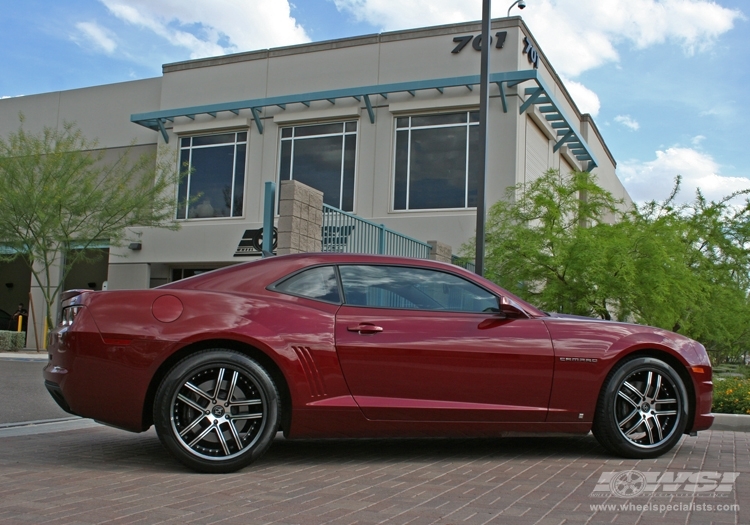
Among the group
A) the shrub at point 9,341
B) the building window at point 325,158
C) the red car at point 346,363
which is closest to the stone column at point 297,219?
the red car at point 346,363

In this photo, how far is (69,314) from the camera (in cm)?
502

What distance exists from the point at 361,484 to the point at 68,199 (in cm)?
2000

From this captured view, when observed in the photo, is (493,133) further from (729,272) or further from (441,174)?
(729,272)

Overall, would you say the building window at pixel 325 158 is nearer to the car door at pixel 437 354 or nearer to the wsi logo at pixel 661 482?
the car door at pixel 437 354

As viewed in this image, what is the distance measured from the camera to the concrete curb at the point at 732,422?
7.62m

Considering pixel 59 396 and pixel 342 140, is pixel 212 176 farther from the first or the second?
pixel 59 396

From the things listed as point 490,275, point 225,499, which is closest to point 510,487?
point 225,499

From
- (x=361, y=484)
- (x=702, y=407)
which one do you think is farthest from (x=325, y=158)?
(x=361, y=484)

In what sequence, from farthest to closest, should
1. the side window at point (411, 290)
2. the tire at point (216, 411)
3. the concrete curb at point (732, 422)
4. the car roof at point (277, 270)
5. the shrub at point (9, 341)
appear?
the shrub at point (9, 341) → the concrete curb at point (732, 422) → the side window at point (411, 290) → the car roof at point (277, 270) → the tire at point (216, 411)

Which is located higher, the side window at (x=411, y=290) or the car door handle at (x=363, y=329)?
the side window at (x=411, y=290)

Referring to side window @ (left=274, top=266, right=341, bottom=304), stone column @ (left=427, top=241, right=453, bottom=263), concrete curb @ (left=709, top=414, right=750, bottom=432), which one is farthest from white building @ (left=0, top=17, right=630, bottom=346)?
→ side window @ (left=274, top=266, right=341, bottom=304)

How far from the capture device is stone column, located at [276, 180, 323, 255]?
32.3 feet

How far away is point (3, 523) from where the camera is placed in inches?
137

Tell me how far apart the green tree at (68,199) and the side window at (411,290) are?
18.7 meters
